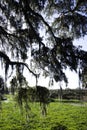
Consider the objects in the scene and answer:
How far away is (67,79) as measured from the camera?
922 centimetres

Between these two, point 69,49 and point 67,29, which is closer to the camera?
point 69,49

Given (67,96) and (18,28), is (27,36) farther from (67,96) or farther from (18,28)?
(67,96)

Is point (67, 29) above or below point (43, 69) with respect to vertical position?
above

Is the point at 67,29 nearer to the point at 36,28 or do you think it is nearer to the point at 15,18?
the point at 36,28

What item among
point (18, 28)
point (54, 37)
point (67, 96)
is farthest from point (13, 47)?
point (67, 96)

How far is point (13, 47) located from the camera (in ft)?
32.2

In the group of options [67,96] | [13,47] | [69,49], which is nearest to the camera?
[69,49]

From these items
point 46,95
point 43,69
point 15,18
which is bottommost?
point 46,95

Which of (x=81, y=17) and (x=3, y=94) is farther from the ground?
(x=81, y=17)

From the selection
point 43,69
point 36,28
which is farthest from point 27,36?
point 43,69

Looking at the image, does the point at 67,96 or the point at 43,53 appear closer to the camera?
the point at 43,53

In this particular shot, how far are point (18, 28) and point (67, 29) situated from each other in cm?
165

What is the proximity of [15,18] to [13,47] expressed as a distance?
0.99 metres

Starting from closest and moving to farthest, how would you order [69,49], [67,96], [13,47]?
[69,49] < [13,47] < [67,96]
